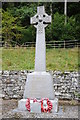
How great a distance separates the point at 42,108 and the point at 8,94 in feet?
10.1

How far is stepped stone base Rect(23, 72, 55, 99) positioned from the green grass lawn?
3.51 metres

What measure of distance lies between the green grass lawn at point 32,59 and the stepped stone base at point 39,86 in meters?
3.51

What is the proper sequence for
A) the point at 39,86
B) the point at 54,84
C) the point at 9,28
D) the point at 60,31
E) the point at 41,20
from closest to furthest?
the point at 39,86
the point at 41,20
the point at 54,84
the point at 60,31
the point at 9,28

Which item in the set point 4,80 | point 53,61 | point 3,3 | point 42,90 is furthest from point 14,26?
point 42,90

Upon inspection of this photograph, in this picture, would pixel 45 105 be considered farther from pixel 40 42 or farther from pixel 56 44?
pixel 56 44

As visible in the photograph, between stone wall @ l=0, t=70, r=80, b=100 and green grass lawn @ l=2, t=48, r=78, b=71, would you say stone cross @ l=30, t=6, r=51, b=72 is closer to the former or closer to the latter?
stone wall @ l=0, t=70, r=80, b=100

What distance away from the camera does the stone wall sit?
320 inches

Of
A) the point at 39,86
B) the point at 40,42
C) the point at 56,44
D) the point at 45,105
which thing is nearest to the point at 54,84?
the point at 39,86

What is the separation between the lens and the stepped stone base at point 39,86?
18.8ft

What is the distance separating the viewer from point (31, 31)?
15648 millimetres

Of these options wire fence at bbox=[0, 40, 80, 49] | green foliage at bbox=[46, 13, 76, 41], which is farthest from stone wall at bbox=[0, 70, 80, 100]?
green foliage at bbox=[46, 13, 76, 41]

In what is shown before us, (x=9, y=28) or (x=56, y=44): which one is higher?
(x=9, y=28)

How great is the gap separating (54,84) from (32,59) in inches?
126

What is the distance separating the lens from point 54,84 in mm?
8305
